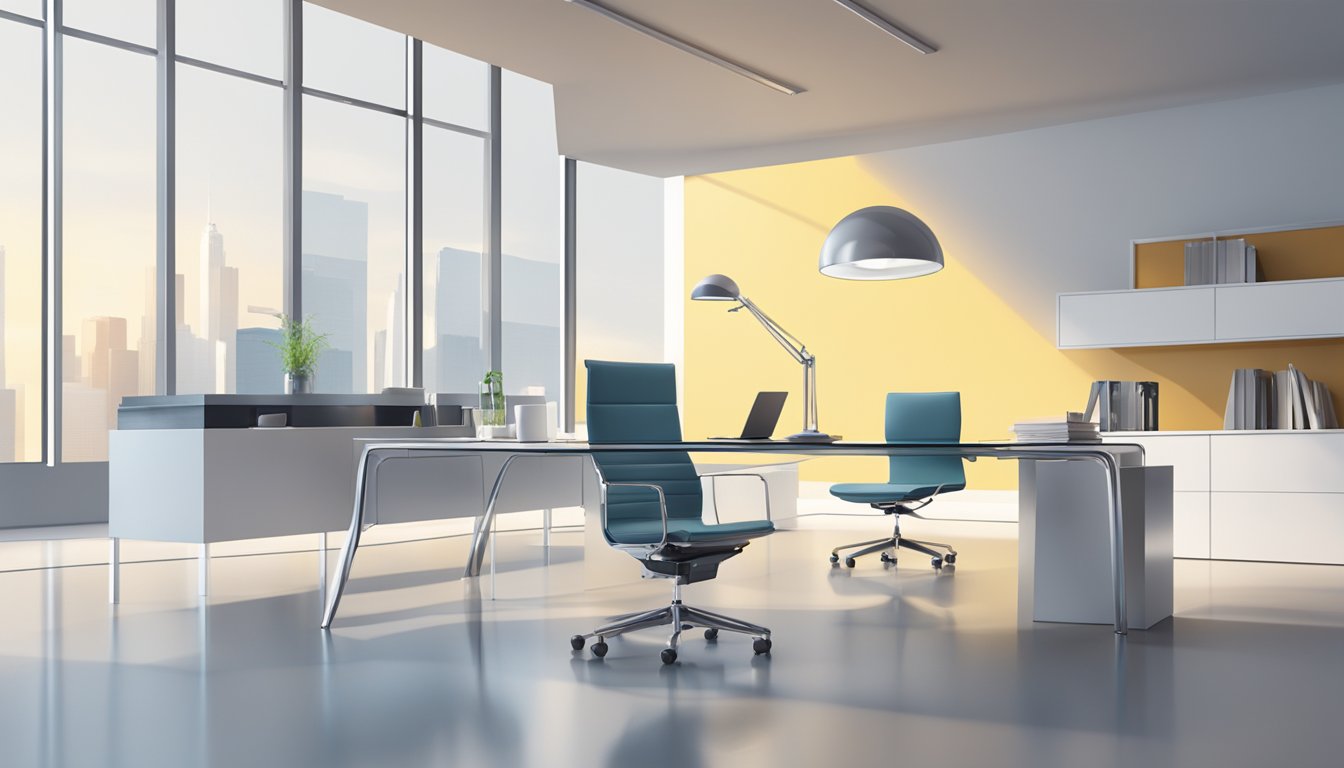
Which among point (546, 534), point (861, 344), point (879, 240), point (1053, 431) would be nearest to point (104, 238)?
point (546, 534)

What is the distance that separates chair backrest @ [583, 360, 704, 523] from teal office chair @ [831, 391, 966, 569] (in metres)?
1.99

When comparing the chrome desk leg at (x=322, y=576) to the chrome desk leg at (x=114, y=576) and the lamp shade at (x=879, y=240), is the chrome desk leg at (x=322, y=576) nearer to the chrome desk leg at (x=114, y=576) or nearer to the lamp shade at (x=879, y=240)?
the chrome desk leg at (x=114, y=576)

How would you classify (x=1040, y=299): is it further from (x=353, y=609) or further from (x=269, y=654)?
(x=269, y=654)

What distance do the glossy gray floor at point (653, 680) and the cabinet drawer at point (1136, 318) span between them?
2043 millimetres

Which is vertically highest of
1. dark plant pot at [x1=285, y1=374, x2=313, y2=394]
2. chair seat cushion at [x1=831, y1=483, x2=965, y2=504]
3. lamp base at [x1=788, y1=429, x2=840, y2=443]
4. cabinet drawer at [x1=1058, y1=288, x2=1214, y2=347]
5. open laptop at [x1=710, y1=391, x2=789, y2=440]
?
cabinet drawer at [x1=1058, y1=288, x2=1214, y2=347]

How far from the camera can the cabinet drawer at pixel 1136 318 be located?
733 centimetres

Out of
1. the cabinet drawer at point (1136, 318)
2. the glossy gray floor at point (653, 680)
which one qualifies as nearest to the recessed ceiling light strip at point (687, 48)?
the cabinet drawer at point (1136, 318)

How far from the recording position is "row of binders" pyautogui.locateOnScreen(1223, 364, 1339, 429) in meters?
6.97

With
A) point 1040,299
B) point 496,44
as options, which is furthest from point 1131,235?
point 496,44

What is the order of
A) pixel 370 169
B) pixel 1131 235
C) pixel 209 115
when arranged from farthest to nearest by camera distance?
pixel 370 169 < pixel 209 115 < pixel 1131 235

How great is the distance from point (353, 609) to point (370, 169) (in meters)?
5.72

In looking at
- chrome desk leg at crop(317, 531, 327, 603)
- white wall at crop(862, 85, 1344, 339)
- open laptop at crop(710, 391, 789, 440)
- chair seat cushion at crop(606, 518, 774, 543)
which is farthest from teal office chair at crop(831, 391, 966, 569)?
chrome desk leg at crop(317, 531, 327, 603)

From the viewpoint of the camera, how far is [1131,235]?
27.1 ft

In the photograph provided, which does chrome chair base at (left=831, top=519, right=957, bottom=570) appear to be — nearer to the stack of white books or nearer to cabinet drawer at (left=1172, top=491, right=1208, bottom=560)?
cabinet drawer at (left=1172, top=491, right=1208, bottom=560)
